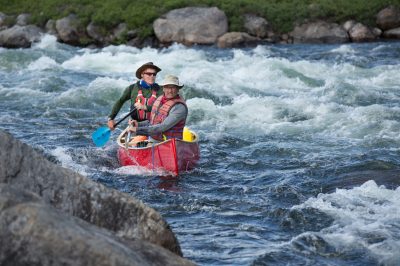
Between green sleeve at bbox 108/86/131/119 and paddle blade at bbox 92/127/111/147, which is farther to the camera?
paddle blade at bbox 92/127/111/147

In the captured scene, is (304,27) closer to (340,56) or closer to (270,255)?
(340,56)

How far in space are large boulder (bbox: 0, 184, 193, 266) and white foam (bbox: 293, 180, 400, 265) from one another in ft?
9.74

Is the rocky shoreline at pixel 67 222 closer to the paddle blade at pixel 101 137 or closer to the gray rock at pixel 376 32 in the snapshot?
the paddle blade at pixel 101 137

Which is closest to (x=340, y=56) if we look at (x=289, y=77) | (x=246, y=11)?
(x=289, y=77)

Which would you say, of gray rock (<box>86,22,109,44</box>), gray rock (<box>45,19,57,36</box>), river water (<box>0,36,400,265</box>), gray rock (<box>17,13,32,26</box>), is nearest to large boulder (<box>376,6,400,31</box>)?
river water (<box>0,36,400,265</box>)

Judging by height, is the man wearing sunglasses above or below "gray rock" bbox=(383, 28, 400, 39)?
below

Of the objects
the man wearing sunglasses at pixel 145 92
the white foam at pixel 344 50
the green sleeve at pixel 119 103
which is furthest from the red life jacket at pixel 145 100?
the white foam at pixel 344 50

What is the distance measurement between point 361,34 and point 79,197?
18033 millimetres

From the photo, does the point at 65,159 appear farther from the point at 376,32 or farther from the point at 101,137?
the point at 376,32

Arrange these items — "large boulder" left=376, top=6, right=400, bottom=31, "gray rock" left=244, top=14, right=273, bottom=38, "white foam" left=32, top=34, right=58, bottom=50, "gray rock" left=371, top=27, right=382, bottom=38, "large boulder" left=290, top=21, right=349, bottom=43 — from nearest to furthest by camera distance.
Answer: "gray rock" left=371, top=27, right=382, bottom=38 < "large boulder" left=290, top=21, right=349, bottom=43 < "large boulder" left=376, top=6, right=400, bottom=31 < "white foam" left=32, top=34, right=58, bottom=50 < "gray rock" left=244, top=14, right=273, bottom=38

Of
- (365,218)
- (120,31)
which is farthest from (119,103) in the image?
(120,31)

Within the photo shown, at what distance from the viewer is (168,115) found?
9.45 metres

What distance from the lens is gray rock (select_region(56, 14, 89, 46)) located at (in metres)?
23.7

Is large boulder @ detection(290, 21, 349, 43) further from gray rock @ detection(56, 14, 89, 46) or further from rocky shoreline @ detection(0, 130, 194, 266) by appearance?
rocky shoreline @ detection(0, 130, 194, 266)
